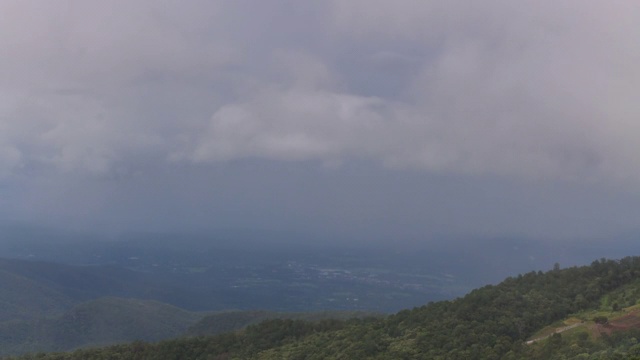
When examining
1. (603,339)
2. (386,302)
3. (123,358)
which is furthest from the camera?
(386,302)

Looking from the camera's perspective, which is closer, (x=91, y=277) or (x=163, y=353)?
(x=163, y=353)

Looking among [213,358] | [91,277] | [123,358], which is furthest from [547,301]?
[91,277]

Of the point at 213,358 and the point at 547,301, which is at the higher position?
the point at 547,301

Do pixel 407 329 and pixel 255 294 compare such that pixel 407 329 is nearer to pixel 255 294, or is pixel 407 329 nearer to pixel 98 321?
pixel 98 321

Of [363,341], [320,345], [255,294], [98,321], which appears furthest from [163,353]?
[255,294]

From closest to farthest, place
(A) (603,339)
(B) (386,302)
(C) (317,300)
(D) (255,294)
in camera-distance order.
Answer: (A) (603,339) < (B) (386,302) < (C) (317,300) < (D) (255,294)

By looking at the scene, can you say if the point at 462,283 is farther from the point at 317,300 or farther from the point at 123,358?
the point at 123,358
